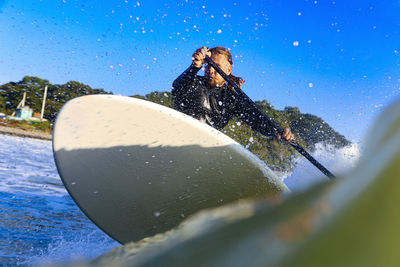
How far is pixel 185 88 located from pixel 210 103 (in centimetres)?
32

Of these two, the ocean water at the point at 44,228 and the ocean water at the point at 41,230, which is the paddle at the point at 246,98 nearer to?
the ocean water at the point at 44,228

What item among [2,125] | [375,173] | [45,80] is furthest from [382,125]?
[45,80]

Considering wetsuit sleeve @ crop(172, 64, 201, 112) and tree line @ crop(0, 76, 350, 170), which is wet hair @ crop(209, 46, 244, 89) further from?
tree line @ crop(0, 76, 350, 170)

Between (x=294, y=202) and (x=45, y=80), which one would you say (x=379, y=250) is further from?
(x=45, y=80)

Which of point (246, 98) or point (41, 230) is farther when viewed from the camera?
point (246, 98)

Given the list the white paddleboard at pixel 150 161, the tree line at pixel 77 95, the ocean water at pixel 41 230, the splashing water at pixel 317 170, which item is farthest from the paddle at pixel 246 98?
the tree line at pixel 77 95

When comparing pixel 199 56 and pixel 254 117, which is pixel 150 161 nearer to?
pixel 199 56

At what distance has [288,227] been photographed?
146 millimetres

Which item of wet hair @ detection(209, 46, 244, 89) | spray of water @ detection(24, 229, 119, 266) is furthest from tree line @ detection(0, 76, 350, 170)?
spray of water @ detection(24, 229, 119, 266)

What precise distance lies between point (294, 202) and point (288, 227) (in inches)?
1.0

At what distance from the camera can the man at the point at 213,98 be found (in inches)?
117

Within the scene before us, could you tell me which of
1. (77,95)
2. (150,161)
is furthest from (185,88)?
(77,95)

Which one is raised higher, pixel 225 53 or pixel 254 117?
pixel 225 53

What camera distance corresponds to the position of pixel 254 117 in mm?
3232
